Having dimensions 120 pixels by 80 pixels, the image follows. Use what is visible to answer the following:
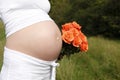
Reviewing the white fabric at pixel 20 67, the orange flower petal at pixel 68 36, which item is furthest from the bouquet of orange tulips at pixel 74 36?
the white fabric at pixel 20 67

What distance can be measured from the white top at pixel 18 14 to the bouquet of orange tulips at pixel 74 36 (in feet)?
3.31

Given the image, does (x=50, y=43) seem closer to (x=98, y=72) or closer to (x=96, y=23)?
(x=98, y=72)

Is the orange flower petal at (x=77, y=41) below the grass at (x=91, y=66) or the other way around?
the other way around

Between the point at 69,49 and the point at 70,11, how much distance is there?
19.9 metres

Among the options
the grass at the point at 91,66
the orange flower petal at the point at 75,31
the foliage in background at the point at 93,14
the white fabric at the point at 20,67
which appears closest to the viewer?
the white fabric at the point at 20,67

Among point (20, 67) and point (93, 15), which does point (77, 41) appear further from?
point (93, 15)

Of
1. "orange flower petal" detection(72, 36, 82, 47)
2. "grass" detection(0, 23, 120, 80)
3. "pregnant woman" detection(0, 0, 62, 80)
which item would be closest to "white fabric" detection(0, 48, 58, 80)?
"pregnant woman" detection(0, 0, 62, 80)

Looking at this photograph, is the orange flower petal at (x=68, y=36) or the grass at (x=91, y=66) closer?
Result: the orange flower petal at (x=68, y=36)

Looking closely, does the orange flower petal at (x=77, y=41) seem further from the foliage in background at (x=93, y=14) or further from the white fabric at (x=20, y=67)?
the foliage in background at (x=93, y=14)

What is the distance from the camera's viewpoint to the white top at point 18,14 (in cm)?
249

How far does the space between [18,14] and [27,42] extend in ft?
0.56

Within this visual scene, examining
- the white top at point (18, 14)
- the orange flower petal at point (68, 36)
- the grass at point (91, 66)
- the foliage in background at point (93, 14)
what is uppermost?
the white top at point (18, 14)

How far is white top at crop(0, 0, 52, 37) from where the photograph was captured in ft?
8.16

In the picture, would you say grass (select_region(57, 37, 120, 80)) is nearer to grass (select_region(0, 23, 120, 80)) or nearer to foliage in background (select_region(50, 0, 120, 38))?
grass (select_region(0, 23, 120, 80))
